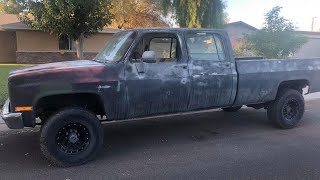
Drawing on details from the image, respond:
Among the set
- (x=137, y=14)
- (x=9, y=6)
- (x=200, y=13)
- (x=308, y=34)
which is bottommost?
(x=308, y=34)

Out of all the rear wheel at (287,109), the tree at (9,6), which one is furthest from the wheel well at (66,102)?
the tree at (9,6)

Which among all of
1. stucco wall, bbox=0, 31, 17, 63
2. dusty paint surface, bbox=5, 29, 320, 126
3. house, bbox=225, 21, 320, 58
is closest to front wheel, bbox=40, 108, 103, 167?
→ dusty paint surface, bbox=5, 29, 320, 126

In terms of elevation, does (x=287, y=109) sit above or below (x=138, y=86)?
below

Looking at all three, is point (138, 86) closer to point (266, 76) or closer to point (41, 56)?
point (266, 76)

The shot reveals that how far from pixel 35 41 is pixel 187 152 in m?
23.4

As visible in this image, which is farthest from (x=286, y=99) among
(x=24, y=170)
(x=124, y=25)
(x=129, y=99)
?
(x=124, y=25)

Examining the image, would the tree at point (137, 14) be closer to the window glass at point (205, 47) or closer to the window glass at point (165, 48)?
the window glass at point (205, 47)

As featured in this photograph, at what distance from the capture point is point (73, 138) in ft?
17.3

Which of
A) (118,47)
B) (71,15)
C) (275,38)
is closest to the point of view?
(118,47)

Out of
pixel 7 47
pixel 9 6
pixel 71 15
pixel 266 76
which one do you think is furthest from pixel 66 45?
pixel 266 76

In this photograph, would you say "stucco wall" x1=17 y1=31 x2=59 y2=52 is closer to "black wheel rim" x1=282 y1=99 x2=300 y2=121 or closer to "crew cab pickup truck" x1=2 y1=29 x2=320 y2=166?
"crew cab pickup truck" x1=2 y1=29 x2=320 y2=166

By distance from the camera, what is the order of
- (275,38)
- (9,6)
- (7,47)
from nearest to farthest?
(275,38) < (7,47) < (9,6)

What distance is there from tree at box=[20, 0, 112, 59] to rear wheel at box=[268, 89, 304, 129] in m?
13.3

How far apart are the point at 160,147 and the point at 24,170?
7.15ft
